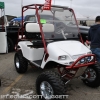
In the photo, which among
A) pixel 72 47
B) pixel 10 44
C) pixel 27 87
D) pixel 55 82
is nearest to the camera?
pixel 55 82

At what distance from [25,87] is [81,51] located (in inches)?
66.5

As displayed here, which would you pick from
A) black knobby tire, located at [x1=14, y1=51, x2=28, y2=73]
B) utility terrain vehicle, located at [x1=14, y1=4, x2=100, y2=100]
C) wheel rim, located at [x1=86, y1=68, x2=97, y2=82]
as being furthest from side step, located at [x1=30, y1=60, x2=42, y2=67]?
wheel rim, located at [x1=86, y1=68, x2=97, y2=82]

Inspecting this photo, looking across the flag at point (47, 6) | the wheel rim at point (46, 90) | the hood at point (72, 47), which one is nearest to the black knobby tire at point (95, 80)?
the hood at point (72, 47)

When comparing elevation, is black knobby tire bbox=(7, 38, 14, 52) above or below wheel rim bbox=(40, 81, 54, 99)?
below

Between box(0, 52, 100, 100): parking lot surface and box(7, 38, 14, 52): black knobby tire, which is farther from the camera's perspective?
box(7, 38, 14, 52): black knobby tire

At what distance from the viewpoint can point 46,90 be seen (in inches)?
140

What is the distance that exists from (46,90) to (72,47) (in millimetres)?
1096

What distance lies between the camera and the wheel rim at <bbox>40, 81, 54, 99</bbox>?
344 centimetres

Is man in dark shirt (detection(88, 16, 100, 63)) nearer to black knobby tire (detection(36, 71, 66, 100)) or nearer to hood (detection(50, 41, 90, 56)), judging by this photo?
hood (detection(50, 41, 90, 56))

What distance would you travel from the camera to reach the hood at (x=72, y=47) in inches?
145

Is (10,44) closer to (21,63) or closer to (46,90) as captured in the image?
(21,63)

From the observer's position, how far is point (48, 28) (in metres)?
4.25

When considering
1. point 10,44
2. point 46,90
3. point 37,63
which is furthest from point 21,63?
point 10,44

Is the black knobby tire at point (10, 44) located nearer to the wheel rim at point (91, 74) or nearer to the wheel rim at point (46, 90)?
the wheel rim at point (91, 74)
